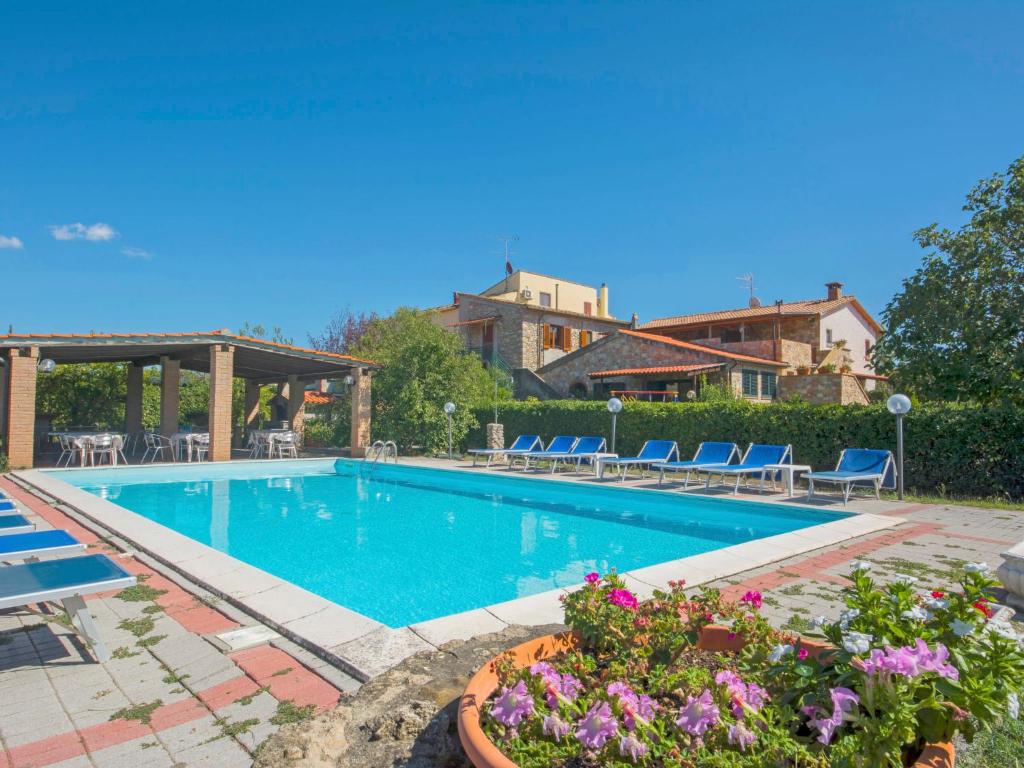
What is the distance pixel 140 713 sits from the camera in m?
2.81

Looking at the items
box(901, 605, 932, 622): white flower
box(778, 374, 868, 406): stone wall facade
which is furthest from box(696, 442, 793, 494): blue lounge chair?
box(778, 374, 868, 406): stone wall facade

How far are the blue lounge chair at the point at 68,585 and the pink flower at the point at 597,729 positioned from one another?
2904 mm

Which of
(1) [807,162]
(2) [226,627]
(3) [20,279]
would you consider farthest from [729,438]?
(3) [20,279]

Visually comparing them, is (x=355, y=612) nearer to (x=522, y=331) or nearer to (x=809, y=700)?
(x=809, y=700)

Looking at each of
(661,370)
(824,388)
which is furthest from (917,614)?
(824,388)

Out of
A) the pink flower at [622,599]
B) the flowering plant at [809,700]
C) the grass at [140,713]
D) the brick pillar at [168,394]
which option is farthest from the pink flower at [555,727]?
the brick pillar at [168,394]

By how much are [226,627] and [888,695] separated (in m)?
3.75

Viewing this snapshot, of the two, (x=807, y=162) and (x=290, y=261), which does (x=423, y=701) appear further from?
(x=290, y=261)

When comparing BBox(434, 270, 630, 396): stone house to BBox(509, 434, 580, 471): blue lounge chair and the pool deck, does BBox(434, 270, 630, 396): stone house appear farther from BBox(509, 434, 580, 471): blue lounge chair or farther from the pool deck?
the pool deck

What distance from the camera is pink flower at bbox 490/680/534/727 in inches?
79.2

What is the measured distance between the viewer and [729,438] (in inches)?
570

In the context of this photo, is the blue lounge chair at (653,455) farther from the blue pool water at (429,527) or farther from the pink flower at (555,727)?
the pink flower at (555,727)

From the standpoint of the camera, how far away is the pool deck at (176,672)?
8.38ft

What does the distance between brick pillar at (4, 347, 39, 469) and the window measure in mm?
21976
